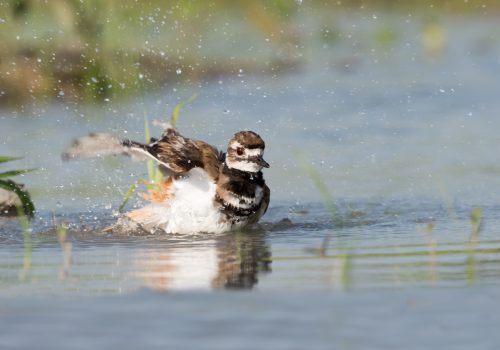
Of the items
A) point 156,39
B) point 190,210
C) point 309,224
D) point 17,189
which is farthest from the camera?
point 156,39

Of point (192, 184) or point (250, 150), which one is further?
point (250, 150)

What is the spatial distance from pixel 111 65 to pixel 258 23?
11.3 ft

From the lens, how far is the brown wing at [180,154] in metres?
8.99

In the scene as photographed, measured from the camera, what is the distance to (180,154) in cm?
904

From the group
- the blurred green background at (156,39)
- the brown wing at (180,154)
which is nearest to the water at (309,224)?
the blurred green background at (156,39)

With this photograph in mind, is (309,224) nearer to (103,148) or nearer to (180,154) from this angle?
(180,154)

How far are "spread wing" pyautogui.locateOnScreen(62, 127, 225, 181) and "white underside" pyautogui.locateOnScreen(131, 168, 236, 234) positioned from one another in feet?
0.28

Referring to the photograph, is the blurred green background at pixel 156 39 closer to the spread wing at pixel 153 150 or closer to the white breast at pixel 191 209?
the spread wing at pixel 153 150

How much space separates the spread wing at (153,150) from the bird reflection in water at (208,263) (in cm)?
55

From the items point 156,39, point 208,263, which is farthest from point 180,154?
point 156,39

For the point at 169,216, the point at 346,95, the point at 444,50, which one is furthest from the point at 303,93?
the point at 169,216

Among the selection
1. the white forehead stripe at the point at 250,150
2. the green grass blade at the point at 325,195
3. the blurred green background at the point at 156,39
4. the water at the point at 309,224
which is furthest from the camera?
the blurred green background at the point at 156,39

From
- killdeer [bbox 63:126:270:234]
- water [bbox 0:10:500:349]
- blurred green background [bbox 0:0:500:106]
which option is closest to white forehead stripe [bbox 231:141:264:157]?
killdeer [bbox 63:126:270:234]

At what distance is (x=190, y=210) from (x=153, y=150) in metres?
0.48
